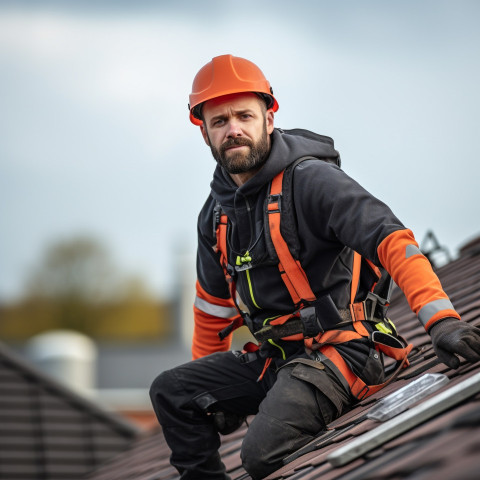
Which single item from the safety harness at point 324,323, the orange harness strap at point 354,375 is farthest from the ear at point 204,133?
the orange harness strap at point 354,375

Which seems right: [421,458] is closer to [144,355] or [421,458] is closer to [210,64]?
[210,64]

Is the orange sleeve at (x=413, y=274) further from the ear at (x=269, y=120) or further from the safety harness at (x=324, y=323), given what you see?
the ear at (x=269, y=120)

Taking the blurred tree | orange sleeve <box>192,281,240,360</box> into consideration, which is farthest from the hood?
the blurred tree

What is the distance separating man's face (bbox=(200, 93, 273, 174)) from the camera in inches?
148

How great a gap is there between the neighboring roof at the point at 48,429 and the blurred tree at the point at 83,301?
4044cm

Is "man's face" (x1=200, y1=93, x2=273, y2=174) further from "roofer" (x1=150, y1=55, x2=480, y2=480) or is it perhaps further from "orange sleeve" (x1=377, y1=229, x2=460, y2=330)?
"orange sleeve" (x1=377, y1=229, x2=460, y2=330)

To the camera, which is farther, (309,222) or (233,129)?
(233,129)

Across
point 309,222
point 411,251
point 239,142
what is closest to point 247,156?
point 239,142

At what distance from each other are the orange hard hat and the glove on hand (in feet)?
4.52

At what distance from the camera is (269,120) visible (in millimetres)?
3969

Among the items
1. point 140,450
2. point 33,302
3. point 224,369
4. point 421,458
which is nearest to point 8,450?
point 140,450

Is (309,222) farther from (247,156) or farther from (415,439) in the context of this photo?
(415,439)

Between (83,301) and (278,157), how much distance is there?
4703 cm

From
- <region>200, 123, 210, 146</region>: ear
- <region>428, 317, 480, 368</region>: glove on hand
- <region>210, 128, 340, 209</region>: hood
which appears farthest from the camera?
<region>200, 123, 210, 146</region>: ear
